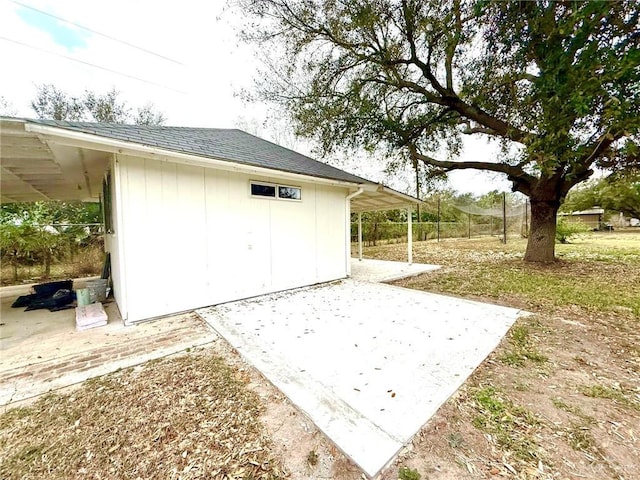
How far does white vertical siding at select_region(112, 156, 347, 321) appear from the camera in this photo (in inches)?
146

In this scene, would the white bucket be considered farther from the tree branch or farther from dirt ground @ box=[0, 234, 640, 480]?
the tree branch

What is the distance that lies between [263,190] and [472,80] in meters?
5.86

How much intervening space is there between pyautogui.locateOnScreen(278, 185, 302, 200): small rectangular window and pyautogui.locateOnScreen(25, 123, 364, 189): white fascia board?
432mm

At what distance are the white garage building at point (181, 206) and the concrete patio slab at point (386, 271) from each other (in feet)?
4.85

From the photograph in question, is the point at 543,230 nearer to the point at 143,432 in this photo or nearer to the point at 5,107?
the point at 143,432

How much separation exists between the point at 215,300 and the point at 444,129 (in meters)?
8.43

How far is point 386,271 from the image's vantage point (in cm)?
781

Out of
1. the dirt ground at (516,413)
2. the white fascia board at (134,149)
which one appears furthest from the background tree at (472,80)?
the white fascia board at (134,149)

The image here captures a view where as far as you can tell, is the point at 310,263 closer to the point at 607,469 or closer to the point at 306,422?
the point at 306,422

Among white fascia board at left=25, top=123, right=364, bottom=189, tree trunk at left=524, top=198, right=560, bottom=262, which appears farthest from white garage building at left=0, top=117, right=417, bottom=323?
tree trunk at left=524, top=198, right=560, bottom=262

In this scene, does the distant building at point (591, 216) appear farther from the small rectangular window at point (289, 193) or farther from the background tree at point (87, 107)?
the background tree at point (87, 107)

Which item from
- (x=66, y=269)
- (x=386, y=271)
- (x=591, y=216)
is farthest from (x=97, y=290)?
(x=591, y=216)

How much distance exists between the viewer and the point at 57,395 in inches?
83.9

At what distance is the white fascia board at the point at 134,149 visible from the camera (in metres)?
2.85
